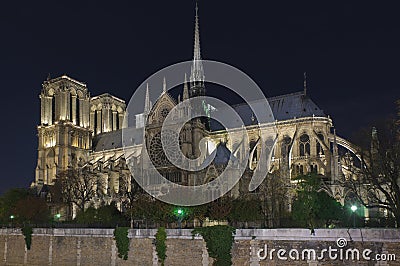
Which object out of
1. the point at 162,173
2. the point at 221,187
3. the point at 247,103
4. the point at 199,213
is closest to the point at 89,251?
the point at 199,213

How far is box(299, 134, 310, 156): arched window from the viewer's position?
1891 inches

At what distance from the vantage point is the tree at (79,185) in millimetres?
48647

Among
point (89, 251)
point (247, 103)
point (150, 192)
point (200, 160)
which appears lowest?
point (89, 251)

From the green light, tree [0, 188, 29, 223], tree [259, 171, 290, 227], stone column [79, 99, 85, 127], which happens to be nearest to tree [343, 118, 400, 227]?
tree [259, 171, 290, 227]

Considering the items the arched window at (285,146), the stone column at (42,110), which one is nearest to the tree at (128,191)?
the arched window at (285,146)

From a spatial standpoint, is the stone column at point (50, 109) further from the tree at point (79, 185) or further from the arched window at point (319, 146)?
the arched window at point (319, 146)

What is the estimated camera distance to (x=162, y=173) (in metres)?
48.2

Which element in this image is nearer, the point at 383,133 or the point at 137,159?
the point at 383,133

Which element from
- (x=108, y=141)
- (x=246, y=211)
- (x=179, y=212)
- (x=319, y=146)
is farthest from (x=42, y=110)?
(x=246, y=211)

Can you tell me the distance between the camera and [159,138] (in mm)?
51688

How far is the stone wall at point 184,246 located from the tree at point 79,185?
14.7 m

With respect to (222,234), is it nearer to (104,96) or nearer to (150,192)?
(150,192)

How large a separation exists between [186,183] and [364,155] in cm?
1986

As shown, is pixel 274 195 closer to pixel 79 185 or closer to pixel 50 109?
pixel 79 185
